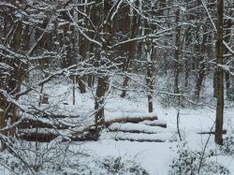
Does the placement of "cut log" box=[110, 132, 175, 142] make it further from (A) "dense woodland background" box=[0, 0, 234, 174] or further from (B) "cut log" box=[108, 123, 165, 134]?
(A) "dense woodland background" box=[0, 0, 234, 174]

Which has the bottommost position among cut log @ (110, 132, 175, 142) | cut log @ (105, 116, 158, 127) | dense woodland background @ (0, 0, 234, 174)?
cut log @ (110, 132, 175, 142)

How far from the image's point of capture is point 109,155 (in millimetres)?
13430

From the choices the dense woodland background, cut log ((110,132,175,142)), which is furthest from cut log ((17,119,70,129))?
cut log ((110,132,175,142))

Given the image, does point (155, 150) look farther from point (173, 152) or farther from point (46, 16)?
point (46, 16)

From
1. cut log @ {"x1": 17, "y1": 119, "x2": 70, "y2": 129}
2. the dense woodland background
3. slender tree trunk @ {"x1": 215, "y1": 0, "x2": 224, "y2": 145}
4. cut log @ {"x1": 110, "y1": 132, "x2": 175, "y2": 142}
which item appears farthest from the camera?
cut log @ {"x1": 110, "y1": 132, "x2": 175, "y2": 142}

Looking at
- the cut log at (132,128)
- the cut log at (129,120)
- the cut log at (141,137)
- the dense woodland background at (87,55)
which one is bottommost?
the cut log at (141,137)

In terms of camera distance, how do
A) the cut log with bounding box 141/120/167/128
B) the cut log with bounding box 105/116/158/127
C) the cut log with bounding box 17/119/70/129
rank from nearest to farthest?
the cut log with bounding box 17/119/70/129 → the cut log with bounding box 105/116/158/127 → the cut log with bounding box 141/120/167/128

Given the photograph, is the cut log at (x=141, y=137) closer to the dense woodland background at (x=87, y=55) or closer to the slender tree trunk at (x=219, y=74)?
the dense woodland background at (x=87, y=55)

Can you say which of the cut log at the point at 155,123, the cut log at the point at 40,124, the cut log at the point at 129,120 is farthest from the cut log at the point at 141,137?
the cut log at the point at 40,124

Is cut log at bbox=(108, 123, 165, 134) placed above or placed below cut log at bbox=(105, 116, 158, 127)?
below

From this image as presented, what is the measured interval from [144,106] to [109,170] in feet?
47.8

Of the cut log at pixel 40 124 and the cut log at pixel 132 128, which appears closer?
the cut log at pixel 40 124

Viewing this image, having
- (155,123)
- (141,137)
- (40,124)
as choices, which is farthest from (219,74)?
(40,124)

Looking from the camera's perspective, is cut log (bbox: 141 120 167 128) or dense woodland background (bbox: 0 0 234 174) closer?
dense woodland background (bbox: 0 0 234 174)
